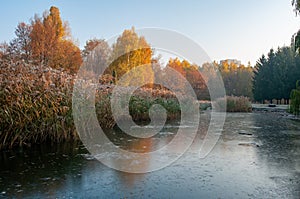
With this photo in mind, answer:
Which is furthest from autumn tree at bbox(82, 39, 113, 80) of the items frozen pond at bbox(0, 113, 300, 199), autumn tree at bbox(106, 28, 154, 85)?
frozen pond at bbox(0, 113, 300, 199)

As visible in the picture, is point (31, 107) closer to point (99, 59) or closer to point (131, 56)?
point (131, 56)

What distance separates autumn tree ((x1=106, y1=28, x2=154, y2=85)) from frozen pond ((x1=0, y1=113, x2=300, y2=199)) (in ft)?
38.2

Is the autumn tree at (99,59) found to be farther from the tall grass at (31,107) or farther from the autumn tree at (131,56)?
the tall grass at (31,107)

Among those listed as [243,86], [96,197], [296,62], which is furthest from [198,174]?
[243,86]

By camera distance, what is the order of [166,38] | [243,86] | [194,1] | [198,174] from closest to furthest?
[198,174] → [166,38] → [194,1] → [243,86]

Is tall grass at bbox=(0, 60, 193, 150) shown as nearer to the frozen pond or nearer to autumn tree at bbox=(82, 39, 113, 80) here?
the frozen pond

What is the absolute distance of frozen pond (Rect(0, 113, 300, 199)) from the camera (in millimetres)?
1723

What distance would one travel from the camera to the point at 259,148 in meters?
3.34

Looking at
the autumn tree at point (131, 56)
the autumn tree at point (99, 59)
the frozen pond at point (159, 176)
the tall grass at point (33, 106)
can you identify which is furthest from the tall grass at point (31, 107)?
the autumn tree at point (99, 59)

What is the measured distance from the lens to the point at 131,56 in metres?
17.0

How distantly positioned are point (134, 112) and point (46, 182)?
472 centimetres

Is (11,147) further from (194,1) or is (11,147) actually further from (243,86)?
(243,86)

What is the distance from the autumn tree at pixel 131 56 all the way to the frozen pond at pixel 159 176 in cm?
1164

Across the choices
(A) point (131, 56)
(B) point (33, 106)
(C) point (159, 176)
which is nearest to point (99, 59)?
(A) point (131, 56)
